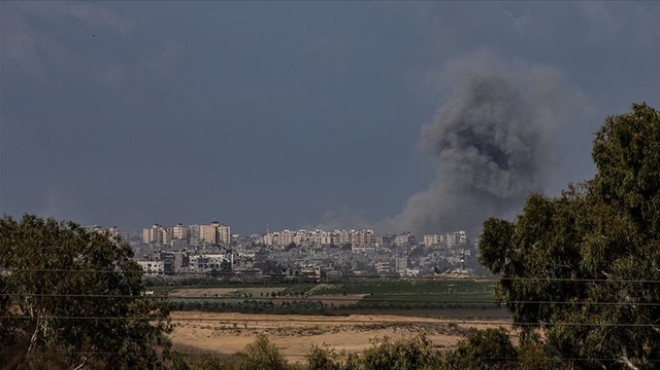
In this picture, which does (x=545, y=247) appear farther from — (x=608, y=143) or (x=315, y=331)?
(x=315, y=331)

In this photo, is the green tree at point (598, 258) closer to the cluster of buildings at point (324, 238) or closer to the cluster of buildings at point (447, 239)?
the cluster of buildings at point (447, 239)

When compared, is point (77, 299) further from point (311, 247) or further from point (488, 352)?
point (311, 247)

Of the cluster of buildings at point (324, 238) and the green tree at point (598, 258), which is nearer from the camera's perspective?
the green tree at point (598, 258)

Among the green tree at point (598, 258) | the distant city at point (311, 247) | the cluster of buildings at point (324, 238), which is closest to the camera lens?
the green tree at point (598, 258)

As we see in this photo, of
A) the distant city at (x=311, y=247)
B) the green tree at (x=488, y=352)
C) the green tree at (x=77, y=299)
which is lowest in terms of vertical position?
the green tree at (x=488, y=352)

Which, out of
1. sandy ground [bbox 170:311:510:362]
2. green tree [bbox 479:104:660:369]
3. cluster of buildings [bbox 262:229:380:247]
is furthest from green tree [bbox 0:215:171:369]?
cluster of buildings [bbox 262:229:380:247]

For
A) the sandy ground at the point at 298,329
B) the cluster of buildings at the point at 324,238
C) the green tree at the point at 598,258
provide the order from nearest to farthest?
1. the green tree at the point at 598,258
2. the sandy ground at the point at 298,329
3. the cluster of buildings at the point at 324,238

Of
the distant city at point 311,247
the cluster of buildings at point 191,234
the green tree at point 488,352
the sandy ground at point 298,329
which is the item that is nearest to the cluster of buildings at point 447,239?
the distant city at point 311,247
